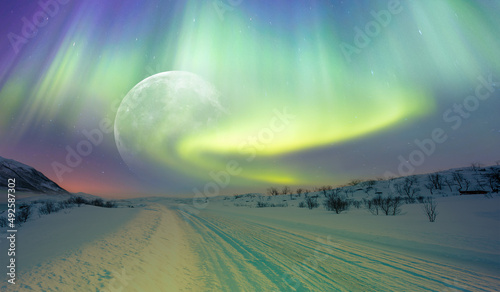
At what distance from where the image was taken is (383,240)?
7.20 meters

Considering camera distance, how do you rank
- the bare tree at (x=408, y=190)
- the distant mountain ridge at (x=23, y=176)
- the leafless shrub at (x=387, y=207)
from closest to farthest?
the leafless shrub at (x=387, y=207) < the bare tree at (x=408, y=190) < the distant mountain ridge at (x=23, y=176)

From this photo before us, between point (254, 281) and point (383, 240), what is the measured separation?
19.3 ft

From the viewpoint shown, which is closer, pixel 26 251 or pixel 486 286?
pixel 486 286

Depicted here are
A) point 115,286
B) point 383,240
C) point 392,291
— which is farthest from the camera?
point 383,240

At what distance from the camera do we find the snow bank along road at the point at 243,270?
320cm

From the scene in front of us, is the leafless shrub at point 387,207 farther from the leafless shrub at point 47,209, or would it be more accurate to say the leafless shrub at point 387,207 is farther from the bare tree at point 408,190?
the leafless shrub at point 47,209

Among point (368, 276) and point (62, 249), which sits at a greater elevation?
point (62, 249)

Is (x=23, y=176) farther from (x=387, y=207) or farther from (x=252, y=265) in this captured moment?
(x=387, y=207)

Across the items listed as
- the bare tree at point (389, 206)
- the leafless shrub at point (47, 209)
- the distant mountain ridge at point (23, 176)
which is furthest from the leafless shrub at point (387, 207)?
the distant mountain ridge at point (23, 176)

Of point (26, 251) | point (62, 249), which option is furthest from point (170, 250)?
point (26, 251)

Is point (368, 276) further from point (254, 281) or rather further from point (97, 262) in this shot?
point (97, 262)

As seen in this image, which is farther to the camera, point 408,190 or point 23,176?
point 23,176

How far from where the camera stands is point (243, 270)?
13.1ft

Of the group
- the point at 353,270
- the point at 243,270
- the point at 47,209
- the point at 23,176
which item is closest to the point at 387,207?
the point at 353,270
